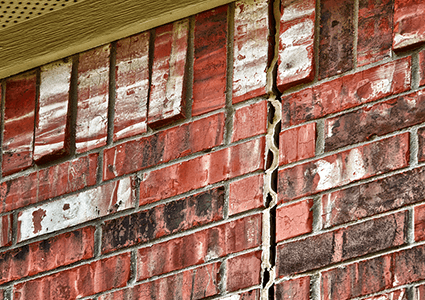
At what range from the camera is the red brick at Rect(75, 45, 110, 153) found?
2055 mm

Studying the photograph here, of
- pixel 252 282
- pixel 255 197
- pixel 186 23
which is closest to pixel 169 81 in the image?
pixel 186 23

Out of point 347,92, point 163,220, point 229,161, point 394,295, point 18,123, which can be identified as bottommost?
point 394,295

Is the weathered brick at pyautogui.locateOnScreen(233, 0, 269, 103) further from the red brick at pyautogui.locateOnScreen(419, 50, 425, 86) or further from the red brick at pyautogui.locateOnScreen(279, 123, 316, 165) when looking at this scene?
the red brick at pyautogui.locateOnScreen(419, 50, 425, 86)

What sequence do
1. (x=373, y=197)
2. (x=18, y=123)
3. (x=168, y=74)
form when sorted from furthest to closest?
(x=18, y=123) → (x=168, y=74) → (x=373, y=197)

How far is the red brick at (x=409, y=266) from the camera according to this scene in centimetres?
160

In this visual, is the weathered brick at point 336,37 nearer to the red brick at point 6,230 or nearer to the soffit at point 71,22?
the soffit at point 71,22

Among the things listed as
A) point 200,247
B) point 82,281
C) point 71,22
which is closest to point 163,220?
point 200,247

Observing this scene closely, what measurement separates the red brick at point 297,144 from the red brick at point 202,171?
5cm

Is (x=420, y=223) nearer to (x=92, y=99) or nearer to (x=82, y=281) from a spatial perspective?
(x=82, y=281)

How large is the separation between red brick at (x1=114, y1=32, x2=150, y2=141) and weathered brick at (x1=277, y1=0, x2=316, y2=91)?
336 mm

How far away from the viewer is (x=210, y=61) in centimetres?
201

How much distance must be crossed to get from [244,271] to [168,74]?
0.52m

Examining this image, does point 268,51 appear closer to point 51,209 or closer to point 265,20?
point 265,20

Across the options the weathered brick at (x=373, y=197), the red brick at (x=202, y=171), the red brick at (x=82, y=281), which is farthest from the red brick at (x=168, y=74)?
the weathered brick at (x=373, y=197)
